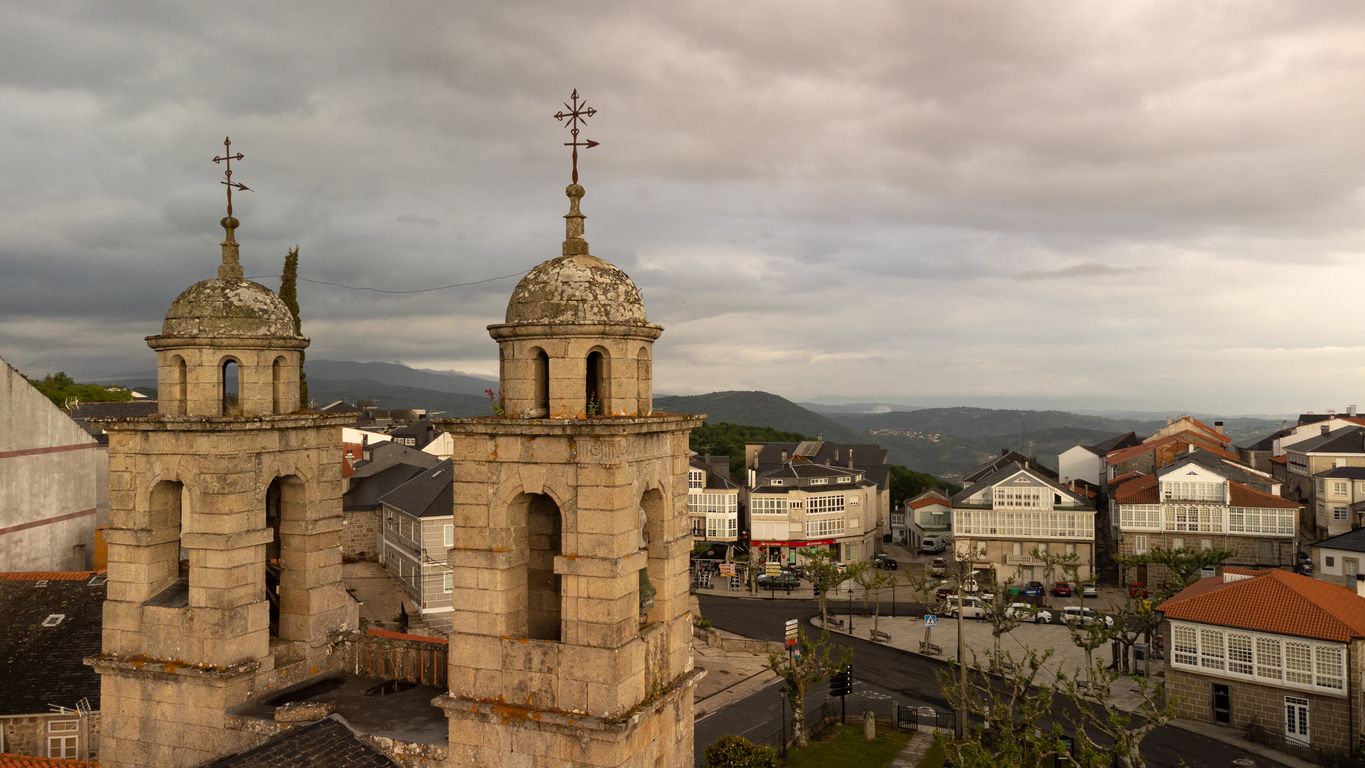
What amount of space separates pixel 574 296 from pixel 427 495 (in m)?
42.3

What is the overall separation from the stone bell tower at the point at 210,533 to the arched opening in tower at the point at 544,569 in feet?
17.9

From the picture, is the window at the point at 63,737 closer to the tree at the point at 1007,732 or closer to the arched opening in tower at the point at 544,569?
the arched opening in tower at the point at 544,569

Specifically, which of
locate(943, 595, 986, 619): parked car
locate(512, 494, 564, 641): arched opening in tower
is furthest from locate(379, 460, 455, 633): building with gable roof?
locate(943, 595, 986, 619): parked car

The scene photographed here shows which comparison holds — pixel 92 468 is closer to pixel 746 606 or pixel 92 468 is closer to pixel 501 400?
pixel 501 400

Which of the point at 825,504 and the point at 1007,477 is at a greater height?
the point at 1007,477

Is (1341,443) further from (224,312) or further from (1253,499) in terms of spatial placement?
(224,312)

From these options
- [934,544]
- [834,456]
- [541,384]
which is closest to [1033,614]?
[934,544]

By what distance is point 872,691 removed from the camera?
5022cm

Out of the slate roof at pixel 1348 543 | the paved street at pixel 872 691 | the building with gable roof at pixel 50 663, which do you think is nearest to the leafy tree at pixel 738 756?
the paved street at pixel 872 691

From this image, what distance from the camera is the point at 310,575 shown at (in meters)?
19.7

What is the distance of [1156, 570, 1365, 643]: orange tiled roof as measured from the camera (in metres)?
41.0

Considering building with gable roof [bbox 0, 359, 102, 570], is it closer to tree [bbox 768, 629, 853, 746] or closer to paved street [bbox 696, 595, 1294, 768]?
paved street [bbox 696, 595, 1294, 768]

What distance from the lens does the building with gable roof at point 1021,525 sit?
77812 millimetres

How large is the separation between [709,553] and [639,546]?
242ft
